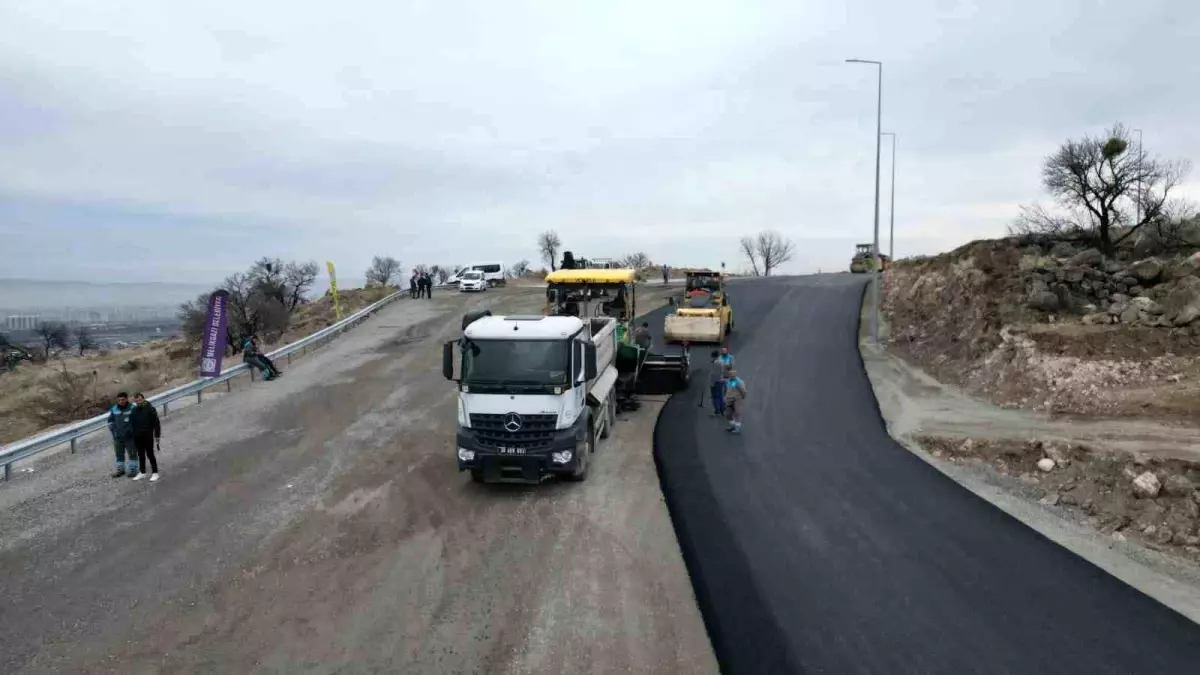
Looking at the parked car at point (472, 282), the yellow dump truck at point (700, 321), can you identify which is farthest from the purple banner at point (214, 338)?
the parked car at point (472, 282)

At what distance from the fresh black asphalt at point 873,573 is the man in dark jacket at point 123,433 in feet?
32.3

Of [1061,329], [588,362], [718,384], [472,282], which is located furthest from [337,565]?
[472,282]

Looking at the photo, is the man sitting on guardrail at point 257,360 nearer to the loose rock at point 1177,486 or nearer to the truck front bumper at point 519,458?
the truck front bumper at point 519,458

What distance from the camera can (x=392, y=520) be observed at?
10.2 meters

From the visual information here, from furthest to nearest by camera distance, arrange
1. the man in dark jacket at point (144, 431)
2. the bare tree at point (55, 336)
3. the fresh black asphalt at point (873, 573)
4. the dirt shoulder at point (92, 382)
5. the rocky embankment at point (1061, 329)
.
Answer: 1. the bare tree at point (55, 336)
2. the dirt shoulder at point (92, 382)
3. the rocky embankment at point (1061, 329)
4. the man in dark jacket at point (144, 431)
5. the fresh black asphalt at point (873, 573)

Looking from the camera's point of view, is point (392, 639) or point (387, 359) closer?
point (392, 639)

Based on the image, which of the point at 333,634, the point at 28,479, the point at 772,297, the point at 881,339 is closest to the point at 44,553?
the point at 28,479

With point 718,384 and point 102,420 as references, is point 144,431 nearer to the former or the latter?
point 102,420

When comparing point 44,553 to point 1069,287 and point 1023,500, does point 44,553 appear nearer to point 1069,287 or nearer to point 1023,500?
point 1023,500

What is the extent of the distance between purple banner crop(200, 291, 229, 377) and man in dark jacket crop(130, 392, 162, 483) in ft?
21.7

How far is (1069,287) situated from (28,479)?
26263mm

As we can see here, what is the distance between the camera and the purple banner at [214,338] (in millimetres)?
18203

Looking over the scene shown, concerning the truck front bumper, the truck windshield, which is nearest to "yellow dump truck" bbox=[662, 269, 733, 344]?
the truck windshield

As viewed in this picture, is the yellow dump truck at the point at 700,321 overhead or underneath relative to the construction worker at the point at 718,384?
overhead
